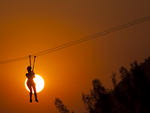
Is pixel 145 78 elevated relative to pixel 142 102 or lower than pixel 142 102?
elevated

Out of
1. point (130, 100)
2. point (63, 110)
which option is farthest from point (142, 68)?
point (63, 110)

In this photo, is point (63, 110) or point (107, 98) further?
point (63, 110)

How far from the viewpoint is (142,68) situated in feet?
7.93

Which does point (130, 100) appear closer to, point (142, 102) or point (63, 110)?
point (142, 102)

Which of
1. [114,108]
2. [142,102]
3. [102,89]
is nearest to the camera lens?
[142,102]

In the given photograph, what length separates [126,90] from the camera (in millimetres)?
2398

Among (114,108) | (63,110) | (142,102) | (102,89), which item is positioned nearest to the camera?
(142,102)

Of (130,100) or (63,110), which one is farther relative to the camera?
(63,110)

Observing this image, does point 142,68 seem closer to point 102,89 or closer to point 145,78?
point 145,78

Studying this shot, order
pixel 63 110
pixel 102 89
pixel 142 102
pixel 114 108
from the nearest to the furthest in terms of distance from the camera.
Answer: pixel 142 102 → pixel 114 108 → pixel 102 89 → pixel 63 110

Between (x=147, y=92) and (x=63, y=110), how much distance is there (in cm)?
84

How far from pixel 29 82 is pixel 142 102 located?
936 millimetres

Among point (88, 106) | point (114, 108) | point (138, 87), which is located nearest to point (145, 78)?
point (138, 87)

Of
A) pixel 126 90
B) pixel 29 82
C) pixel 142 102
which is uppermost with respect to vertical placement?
pixel 29 82
